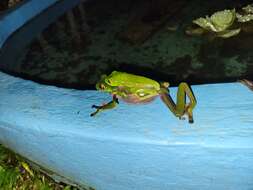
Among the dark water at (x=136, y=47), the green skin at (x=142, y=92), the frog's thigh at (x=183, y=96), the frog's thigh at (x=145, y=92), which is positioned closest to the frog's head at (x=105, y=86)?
the green skin at (x=142, y=92)

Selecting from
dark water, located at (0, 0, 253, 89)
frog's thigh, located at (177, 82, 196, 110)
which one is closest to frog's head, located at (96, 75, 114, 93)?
frog's thigh, located at (177, 82, 196, 110)

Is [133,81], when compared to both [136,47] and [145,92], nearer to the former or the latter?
[145,92]

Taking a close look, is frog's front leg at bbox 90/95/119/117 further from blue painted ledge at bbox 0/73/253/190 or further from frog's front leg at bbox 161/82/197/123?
frog's front leg at bbox 161/82/197/123

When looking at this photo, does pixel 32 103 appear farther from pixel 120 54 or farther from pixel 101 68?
pixel 120 54

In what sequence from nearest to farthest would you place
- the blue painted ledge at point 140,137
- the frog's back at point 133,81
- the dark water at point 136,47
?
the blue painted ledge at point 140,137
the frog's back at point 133,81
the dark water at point 136,47

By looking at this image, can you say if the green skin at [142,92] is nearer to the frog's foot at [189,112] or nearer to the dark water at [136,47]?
the frog's foot at [189,112]
